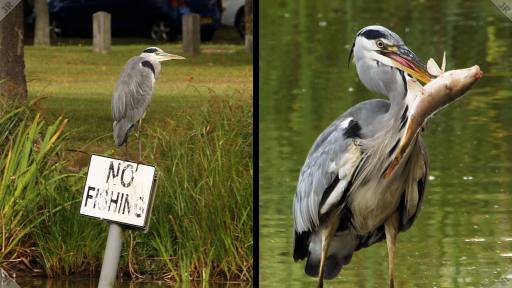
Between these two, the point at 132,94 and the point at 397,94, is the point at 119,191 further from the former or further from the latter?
the point at 132,94

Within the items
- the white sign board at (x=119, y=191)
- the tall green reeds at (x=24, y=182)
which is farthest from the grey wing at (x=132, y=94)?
the white sign board at (x=119, y=191)

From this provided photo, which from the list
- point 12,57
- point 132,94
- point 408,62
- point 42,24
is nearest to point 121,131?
point 132,94

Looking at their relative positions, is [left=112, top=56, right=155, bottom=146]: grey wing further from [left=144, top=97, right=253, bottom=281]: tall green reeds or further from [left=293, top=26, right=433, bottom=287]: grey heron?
[left=293, top=26, right=433, bottom=287]: grey heron

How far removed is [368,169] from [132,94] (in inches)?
86.7

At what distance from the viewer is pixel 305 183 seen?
7938 mm

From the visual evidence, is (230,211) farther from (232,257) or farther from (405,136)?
(405,136)

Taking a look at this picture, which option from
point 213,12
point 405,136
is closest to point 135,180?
point 405,136

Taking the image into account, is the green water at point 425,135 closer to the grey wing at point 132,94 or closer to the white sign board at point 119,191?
the white sign board at point 119,191

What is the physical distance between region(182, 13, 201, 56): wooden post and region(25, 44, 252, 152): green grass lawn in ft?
0.24

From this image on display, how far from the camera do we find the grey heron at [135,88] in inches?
376

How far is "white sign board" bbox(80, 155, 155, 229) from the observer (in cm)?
793

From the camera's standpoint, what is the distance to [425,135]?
791 cm

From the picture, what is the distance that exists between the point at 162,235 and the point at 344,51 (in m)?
2.54

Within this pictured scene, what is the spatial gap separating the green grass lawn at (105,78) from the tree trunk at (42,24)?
75 mm
